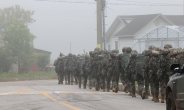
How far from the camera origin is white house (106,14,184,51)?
164ft

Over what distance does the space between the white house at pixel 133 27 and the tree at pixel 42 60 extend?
27.1 feet

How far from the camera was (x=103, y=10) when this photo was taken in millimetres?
30828

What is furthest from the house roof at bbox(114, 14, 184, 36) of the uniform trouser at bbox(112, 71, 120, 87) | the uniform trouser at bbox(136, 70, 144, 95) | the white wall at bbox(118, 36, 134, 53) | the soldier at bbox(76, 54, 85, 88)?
the uniform trouser at bbox(136, 70, 144, 95)

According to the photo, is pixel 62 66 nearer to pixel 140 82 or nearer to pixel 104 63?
pixel 104 63

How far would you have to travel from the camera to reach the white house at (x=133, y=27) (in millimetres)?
49875

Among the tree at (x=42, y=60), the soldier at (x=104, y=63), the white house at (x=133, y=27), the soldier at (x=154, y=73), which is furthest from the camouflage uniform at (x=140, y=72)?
the tree at (x=42, y=60)

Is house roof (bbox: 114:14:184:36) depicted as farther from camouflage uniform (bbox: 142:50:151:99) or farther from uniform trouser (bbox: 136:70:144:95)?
camouflage uniform (bbox: 142:50:151:99)

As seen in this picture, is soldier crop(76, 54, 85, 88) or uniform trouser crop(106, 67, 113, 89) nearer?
uniform trouser crop(106, 67, 113, 89)

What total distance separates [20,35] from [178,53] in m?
38.6

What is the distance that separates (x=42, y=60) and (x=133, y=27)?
41.4ft

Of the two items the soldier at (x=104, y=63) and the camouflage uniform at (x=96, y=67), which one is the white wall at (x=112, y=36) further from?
the soldier at (x=104, y=63)

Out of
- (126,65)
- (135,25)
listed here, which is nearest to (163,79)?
(126,65)

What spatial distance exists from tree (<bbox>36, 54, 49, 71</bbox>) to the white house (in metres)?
8.25

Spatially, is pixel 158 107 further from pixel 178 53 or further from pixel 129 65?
pixel 129 65
